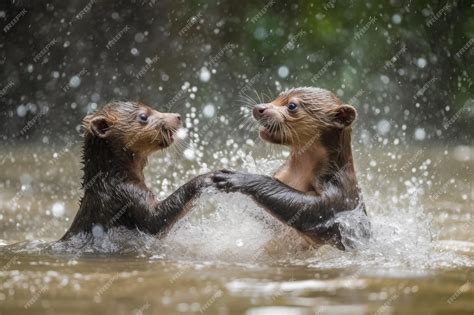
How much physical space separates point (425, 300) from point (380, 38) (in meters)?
10.4

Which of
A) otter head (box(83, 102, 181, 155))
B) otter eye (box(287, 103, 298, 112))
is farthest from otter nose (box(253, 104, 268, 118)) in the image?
otter head (box(83, 102, 181, 155))

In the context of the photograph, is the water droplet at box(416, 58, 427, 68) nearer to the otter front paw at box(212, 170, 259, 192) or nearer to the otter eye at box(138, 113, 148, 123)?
the otter eye at box(138, 113, 148, 123)

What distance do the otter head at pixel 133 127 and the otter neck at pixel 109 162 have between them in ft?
0.11

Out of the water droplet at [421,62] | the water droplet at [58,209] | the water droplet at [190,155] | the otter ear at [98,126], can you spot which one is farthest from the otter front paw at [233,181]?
the water droplet at [421,62]

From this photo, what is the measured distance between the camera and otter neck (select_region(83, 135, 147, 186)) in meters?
5.59

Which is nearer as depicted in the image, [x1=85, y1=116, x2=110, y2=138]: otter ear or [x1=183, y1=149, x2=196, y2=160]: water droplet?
[x1=85, y1=116, x2=110, y2=138]: otter ear

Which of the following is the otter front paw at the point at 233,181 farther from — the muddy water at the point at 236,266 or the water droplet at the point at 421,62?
the water droplet at the point at 421,62

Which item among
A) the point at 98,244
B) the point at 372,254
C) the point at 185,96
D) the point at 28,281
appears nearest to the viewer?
the point at 28,281

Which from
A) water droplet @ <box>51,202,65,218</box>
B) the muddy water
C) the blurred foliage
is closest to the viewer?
the muddy water

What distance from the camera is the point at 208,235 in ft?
18.4

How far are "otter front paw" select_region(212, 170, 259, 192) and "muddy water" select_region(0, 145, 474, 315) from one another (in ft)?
0.26

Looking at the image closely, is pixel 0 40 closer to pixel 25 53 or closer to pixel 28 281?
pixel 25 53

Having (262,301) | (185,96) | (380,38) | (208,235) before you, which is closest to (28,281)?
(262,301)

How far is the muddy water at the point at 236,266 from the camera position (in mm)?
3527
